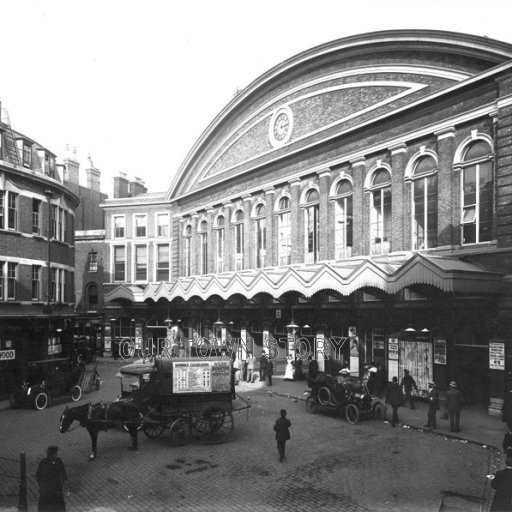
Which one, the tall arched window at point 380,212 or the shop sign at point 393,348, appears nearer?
the shop sign at point 393,348

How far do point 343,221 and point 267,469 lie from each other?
1425 centimetres

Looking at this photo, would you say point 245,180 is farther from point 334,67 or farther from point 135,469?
point 135,469

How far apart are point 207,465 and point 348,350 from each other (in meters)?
12.2

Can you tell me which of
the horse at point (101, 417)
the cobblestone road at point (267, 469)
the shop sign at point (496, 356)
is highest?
the shop sign at point (496, 356)

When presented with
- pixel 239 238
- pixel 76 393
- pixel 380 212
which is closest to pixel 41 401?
pixel 76 393

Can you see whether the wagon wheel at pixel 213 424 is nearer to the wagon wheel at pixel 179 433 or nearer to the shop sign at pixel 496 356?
the wagon wheel at pixel 179 433

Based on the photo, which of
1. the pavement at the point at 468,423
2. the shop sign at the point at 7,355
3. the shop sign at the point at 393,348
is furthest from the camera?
the shop sign at the point at 7,355

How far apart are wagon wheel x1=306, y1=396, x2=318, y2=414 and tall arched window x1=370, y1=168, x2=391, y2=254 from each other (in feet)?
23.8

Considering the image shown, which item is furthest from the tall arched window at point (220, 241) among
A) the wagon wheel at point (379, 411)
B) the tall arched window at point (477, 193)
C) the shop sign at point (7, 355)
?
the wagon wheel at point (379, 411)

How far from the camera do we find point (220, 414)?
14.0 m

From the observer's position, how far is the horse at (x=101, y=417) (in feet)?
40.4

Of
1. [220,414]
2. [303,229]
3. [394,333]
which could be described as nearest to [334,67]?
[303,229]

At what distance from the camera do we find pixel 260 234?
29.0 metres

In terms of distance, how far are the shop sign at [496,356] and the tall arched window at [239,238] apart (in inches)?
634
